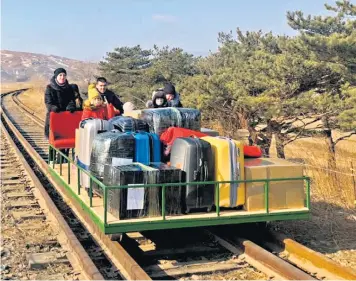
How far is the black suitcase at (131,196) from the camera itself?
5453 mm

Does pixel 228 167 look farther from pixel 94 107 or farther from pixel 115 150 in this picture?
pixel 94 107

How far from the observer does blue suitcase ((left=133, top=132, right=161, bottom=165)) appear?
6148 mm

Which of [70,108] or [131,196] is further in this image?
[70,108]

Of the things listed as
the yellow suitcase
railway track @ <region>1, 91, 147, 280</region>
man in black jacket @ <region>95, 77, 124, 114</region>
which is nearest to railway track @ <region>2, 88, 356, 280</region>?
railway track @ <region>1, 91, 147, 280</region>

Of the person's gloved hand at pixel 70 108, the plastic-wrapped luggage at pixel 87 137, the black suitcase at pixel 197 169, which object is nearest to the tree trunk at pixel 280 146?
the person's gloved hand at pixel 70 108

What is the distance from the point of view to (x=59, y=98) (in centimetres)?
966

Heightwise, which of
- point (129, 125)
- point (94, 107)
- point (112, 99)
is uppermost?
point (112, 99)

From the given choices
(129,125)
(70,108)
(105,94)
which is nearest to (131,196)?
(129,125)

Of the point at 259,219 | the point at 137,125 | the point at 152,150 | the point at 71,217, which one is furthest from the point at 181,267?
the point at 71,217

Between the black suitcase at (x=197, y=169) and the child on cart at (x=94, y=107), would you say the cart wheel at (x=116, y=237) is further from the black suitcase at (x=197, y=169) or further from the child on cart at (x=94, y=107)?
the child on cart at (x=94, y=107)

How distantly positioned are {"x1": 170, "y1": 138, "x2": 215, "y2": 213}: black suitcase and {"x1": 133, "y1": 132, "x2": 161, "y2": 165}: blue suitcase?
1.54 feet

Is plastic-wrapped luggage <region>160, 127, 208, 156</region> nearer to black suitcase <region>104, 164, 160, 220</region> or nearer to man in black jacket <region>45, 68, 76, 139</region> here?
black suitcase <region>104, 164, 160, 220</region>

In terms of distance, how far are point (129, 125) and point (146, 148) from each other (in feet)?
2.14

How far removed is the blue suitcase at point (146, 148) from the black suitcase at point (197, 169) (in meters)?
0.47
